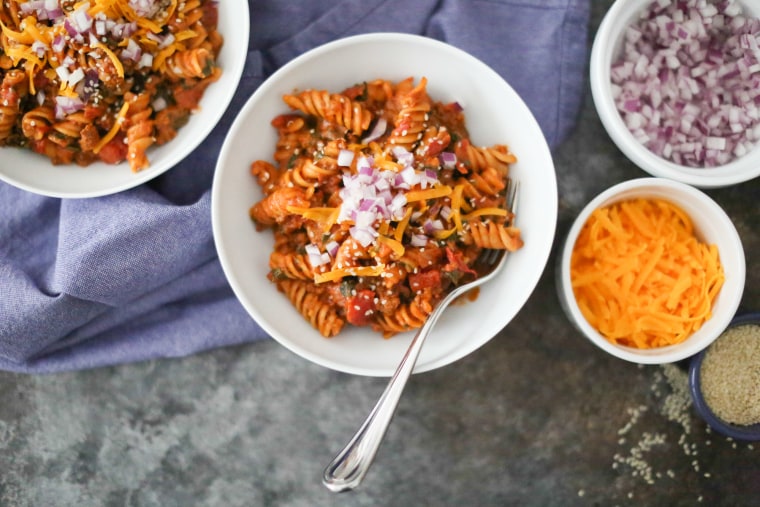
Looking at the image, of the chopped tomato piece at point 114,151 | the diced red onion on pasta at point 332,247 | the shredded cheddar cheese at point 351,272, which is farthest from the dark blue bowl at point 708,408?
the chopped tomato piece at point 114,151

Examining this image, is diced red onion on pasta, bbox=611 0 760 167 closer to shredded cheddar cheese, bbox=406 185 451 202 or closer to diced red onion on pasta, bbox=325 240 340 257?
shredded cheddar cheese, bbox=406 185 451 202

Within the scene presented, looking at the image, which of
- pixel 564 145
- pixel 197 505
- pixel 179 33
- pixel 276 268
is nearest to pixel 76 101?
pixel 179 33

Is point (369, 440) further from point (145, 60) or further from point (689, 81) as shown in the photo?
point (689, 81)

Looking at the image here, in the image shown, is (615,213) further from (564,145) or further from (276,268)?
(276,268)

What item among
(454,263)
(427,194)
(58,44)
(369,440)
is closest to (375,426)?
(369,440)

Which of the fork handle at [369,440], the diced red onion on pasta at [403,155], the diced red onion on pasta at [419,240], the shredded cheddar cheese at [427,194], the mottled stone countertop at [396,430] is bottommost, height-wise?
the mottled stone countertop at [396,430]

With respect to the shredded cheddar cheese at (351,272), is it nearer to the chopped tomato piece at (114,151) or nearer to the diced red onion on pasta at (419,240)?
the diced red onion on pasta at (419,240)
